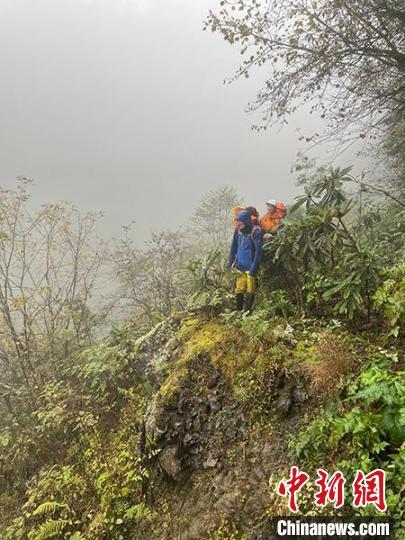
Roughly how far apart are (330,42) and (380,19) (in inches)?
33.3

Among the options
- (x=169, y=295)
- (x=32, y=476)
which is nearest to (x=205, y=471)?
(x=32, y=476)

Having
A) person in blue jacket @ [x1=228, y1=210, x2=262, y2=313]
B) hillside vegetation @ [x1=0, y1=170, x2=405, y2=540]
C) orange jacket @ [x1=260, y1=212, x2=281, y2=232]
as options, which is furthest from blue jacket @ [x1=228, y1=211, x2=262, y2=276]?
orange jacket @ [x1=260, y1=212, x2=281, y2=232]

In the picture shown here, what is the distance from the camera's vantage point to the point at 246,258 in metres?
5.73

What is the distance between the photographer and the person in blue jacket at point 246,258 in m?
5.59

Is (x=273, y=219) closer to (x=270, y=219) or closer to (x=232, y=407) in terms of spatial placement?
(x=270, y=219)

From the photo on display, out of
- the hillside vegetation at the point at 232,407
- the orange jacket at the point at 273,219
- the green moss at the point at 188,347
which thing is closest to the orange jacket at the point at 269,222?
the orange jacket at the point at 273,219

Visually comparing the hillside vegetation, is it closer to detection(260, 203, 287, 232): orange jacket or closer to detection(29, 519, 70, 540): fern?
detection(29, 519, 70, 540): fern

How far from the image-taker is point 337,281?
5.02 m

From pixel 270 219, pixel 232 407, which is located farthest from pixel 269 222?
pixel 232 407

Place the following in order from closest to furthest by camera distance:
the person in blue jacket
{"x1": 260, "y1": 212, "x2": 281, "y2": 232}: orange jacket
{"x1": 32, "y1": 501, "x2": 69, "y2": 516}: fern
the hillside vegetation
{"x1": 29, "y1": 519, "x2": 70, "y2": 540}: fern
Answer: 1. the hillside vegetation
2. {"x1": 29, "y1": 519, "x2": 70, "y2": 540}: fern
3. {"x1": 32, "y1": 501, "x2": 69, "y2": 516}: fern
4. the person in blue jacket
5. {"x1": 260, "y1": 212, "x2": 281, "y2": 232}: orange jacket

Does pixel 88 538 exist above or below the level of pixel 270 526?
below

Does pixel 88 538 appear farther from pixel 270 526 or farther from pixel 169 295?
pixel 169 295

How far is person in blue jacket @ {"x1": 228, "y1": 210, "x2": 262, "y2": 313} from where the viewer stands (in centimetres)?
559

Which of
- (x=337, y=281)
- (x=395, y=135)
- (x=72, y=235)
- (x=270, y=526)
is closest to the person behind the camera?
(x=270, y=526)
